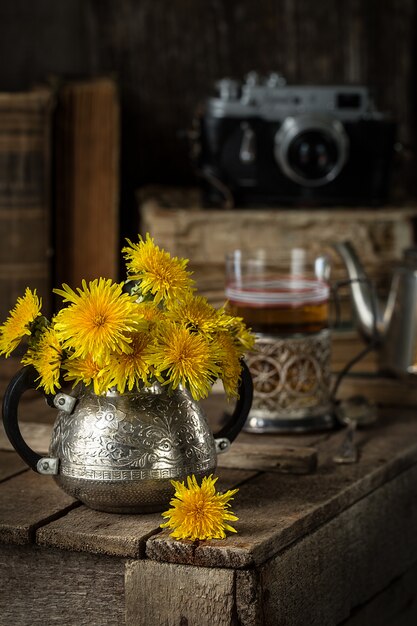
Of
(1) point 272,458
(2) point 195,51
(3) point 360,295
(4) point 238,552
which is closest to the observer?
(4) point 238,552

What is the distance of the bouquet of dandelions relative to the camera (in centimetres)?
94

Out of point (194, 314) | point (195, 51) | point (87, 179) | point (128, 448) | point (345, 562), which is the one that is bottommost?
point (345, 562)

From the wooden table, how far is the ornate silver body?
0.09ft

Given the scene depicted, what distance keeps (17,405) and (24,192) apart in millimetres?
829

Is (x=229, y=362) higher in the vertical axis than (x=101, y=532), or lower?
higher

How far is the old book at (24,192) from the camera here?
1761mm

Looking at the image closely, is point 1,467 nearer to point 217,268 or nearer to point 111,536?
point 111,536

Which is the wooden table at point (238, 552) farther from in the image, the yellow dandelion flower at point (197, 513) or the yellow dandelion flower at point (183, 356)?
the yellow dandelion flower at point (183, 356)

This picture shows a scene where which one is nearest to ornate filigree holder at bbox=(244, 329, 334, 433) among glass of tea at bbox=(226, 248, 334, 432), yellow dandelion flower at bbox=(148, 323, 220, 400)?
glass of tea at bbox=(226, 248, 334, 432)

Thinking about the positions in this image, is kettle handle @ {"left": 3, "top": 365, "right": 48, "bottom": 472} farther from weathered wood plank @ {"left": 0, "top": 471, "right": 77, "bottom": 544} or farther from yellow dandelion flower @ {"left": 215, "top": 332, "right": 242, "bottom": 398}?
yellow dandelion flower @ {"left": 215, "top": 332, "right": 242, "bottom": 398}

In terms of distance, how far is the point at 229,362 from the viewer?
1003mm

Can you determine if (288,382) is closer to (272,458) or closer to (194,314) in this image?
(272,458)

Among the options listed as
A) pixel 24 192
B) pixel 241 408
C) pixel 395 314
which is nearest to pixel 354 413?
pixel 395 314

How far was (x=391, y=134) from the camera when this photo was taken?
1.83m
